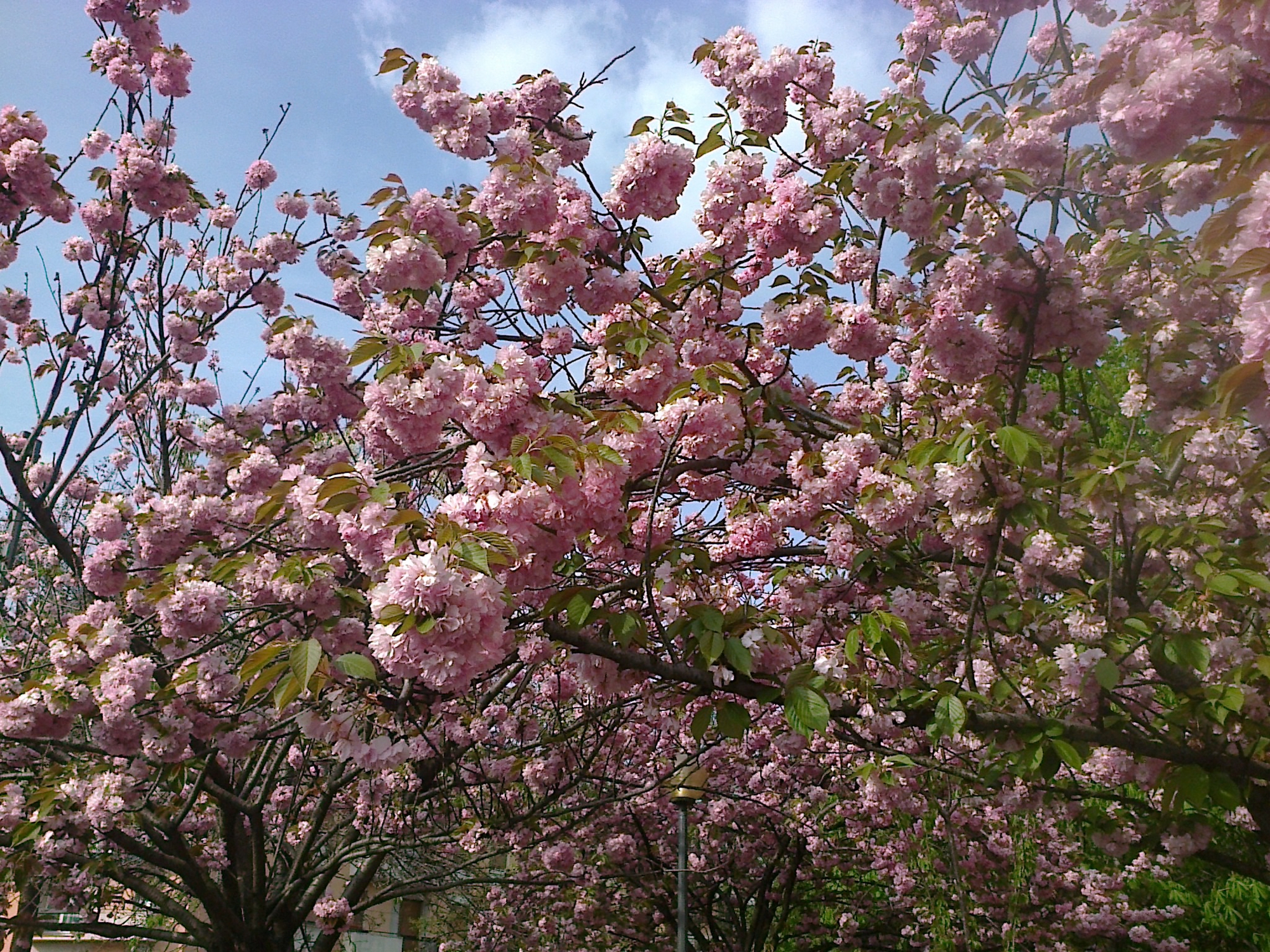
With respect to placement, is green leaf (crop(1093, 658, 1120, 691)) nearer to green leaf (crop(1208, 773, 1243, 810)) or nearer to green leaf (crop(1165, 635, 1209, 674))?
green leaf (crop(1165, 635, 1209, 674))

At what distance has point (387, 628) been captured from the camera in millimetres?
2191

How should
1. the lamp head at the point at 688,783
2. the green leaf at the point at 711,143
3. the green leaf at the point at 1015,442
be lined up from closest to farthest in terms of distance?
1. the green leaf at the point at 1015,442
2. the green leaf at the point at 711,143
3. the lamp head at the point at 688,783

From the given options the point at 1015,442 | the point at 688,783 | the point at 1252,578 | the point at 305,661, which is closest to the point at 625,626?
the point at 305,661

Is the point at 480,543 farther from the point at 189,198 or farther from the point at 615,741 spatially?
the point at 615,741

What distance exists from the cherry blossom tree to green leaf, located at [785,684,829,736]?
2 cm

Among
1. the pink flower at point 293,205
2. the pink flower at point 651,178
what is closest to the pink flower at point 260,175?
the pink flower at point 293,205

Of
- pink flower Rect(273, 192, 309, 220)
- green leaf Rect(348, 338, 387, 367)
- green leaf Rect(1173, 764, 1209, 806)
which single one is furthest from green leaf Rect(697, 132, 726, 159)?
pink flower Rect(273, 192, 309, 220)

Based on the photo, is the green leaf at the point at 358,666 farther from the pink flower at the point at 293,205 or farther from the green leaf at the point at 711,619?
the pink flower at the point at 293,205

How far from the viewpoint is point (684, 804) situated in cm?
782

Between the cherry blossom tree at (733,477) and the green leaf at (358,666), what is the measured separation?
0.04 feet

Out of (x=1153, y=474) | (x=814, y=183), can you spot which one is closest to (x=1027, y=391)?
(x=1153, y=474)

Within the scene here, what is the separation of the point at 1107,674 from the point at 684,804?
17.7ft

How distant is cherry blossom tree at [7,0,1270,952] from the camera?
8.70 ft

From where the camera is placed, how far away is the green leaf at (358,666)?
2.20 metres
